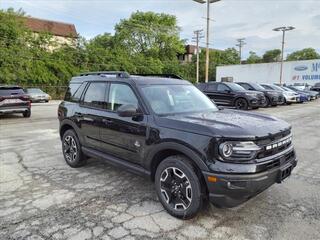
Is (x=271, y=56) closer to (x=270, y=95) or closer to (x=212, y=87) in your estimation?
(x=270, y=95)

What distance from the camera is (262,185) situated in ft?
10.8

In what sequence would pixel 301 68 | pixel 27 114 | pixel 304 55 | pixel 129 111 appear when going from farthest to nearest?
pixel 304 55, pixel 301 68, pixel 27 114, pixel 129 111

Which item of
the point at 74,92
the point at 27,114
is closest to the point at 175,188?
the point at 74,92

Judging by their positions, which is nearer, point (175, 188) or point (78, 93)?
point (175, 188)

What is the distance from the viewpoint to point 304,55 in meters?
78.2

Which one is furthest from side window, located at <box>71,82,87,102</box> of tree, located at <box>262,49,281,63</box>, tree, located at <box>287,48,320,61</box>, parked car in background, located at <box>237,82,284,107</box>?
tree, located at <box>262,49,281,63</box>

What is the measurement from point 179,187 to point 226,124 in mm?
944

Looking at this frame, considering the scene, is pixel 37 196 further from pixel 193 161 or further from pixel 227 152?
pixel 227 152

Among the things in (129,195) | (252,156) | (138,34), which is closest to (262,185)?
(252,156)

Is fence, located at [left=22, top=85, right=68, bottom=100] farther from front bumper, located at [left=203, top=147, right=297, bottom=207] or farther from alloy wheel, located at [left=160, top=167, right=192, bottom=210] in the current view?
front bumper, located at [left=203, top=147, right=297, bottom=207]

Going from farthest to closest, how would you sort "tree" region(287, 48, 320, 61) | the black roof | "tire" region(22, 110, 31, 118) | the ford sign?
"tree" region(287, 48, 320, 61), the ford sign, "tire" region(22, 110, 31, 118), the black roof

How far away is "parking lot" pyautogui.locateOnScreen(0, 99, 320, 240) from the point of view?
3364 millimetres

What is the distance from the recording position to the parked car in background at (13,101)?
43.8 ft

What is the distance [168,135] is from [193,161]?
451 mm
